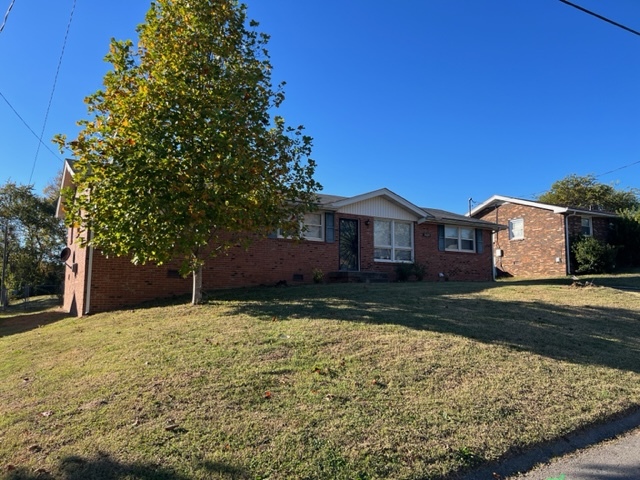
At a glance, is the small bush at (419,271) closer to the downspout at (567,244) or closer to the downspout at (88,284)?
the downspout at (567,244)

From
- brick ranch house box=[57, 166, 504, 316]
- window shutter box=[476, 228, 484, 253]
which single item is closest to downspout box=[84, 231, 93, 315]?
brick ranch house box=[57, 166, 504, 316]

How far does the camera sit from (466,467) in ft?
12.5

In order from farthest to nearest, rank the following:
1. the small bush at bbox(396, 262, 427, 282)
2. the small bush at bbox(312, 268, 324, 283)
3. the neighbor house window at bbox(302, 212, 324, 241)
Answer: the small bush at bbox(396, 262, 427, 282), the neighbor house window at bbox(302, 212, 324, 241), the small bush at bbox(312, 268, 324, 283)

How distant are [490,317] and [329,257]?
8555 mm

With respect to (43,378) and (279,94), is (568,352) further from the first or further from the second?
(279,94)

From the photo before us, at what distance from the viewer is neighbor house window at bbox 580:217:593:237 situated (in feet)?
84.8

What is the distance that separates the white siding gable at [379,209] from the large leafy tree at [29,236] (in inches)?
964

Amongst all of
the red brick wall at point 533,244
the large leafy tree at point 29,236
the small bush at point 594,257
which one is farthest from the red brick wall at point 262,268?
the large leafy tree at point 29,236

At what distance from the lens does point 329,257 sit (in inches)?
667

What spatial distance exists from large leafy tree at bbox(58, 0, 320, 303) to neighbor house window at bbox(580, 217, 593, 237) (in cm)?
2156

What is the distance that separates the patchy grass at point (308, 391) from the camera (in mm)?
3795

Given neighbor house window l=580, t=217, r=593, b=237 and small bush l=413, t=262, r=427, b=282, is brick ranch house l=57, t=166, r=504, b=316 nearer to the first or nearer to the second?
small bush l=413, t=262, r=427, b=282

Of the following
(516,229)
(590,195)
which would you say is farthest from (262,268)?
(590,195)

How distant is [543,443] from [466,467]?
39.1 inches
